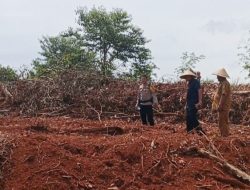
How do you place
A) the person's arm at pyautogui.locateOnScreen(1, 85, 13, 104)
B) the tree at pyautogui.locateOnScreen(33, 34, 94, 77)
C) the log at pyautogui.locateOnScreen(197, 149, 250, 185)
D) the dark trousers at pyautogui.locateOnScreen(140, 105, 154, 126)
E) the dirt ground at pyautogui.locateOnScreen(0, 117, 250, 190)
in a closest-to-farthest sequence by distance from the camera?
the dirt ground at pyautogui.locateOnScreen(0, 117, 250, 190) < the log at pyautogui.locateOnScreen(197, 149, 250, 185) < the dark trousers at pyautogui.locateOnScreen(140, 105, 154, 126) < the person's arm at pyautogui.locateOnScreen(1, 85, 13, 104) < the tree at pyautogui.locateOnScreen(33, 34, 94, 77)

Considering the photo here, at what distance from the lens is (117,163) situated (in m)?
7.62

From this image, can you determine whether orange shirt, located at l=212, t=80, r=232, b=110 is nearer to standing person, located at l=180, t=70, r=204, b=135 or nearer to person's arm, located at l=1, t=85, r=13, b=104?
standing person, located at l=180, t=70, r=204, b=135

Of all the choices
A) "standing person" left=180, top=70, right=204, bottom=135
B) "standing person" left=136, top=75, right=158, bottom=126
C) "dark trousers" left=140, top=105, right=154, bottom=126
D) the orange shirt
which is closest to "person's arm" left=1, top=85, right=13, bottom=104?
"dark trousers" left=140, top=105, right=154, bottom=126

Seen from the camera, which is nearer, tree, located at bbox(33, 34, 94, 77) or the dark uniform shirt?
the dark uniform shirt

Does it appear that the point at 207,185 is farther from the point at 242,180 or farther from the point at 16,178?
the point at 16,178

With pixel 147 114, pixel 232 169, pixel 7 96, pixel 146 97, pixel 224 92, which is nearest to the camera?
pixel 232 169

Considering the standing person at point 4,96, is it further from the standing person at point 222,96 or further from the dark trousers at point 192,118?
the standing person at point 222,96

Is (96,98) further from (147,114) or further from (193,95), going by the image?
(193,95)

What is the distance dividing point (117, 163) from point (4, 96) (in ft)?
32.8

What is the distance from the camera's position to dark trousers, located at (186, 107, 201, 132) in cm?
962

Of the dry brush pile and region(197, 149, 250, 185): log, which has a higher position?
the dry brush pile

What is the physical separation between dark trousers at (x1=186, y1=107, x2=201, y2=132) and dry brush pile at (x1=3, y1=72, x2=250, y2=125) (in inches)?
166

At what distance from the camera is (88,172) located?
290 inches

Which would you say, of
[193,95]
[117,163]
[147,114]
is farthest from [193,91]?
[117,163]
